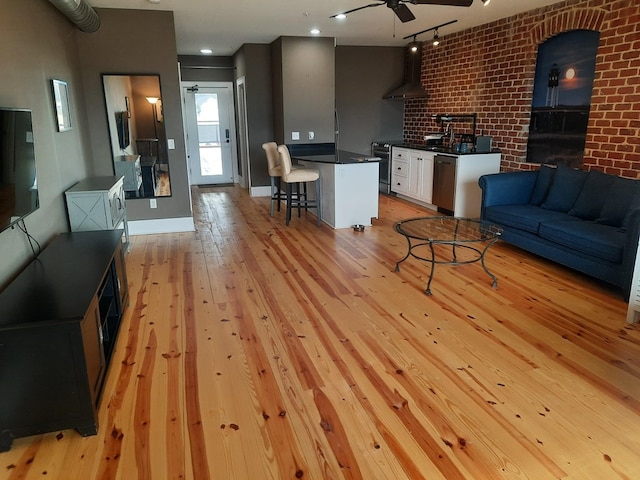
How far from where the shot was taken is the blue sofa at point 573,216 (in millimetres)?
3562

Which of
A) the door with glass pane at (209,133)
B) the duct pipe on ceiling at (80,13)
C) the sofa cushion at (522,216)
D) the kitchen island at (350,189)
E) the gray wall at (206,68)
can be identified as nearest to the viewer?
the duct pipe on ceiling at (80,13)

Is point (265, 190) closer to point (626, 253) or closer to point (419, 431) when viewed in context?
point (626, 253)

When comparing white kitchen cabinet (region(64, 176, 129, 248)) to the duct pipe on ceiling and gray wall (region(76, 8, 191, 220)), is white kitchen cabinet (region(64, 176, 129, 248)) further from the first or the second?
the duct pipe on ceiling

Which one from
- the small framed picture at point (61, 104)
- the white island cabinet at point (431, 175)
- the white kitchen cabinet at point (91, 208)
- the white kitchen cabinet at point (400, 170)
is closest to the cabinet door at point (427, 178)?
the white island cabinet at point (431, 175)

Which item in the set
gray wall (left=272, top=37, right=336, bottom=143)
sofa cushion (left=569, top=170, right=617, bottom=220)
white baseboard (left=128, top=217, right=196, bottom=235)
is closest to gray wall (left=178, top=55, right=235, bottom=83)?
gray wall (left=272, top=37, right=336, bottom=143)

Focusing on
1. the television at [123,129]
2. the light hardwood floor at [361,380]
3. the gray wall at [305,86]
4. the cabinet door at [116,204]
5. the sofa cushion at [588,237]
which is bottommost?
the light hardwood floor at [361,380]

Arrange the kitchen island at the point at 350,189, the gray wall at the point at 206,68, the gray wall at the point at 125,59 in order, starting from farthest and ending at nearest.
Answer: the gray wall at the point at 206,68, the kitchen island at the point at 350,189, the gray wall at the point at 125,59

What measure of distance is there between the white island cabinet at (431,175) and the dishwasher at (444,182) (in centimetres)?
5

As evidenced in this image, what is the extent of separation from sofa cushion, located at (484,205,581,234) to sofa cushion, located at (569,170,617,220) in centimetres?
11

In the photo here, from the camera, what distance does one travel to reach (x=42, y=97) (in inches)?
143

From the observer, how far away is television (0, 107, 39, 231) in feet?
8.23

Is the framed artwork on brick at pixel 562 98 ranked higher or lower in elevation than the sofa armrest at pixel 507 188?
higher

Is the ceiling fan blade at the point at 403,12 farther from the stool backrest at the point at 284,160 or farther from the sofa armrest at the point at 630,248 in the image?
the sofa armrest at the point at 630,248

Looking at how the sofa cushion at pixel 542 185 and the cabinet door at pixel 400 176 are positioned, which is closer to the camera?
the sofa cushion at pixel 542 185
